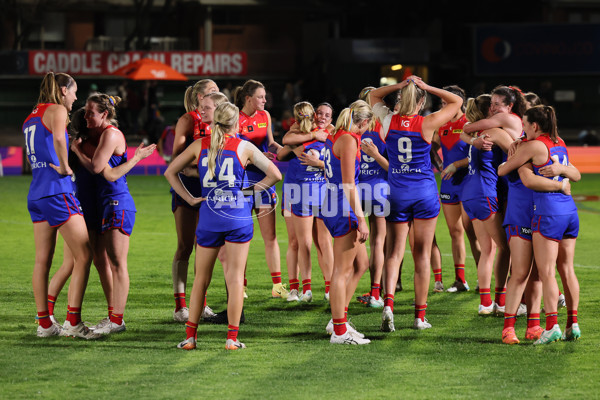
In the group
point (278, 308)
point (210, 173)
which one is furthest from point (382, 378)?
point (278, 308)

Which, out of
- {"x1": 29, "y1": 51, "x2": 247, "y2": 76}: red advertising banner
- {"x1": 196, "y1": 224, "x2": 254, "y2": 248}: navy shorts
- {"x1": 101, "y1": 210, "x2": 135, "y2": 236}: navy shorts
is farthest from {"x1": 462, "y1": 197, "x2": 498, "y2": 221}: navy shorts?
{"x1": 29, "y1": 51, "x2": 247, "y2": 76}: red advertising banner

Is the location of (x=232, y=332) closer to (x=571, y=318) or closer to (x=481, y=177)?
(x=571, y=318)

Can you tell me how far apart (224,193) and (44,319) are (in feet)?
6.92

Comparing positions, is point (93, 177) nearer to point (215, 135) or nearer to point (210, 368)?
point (215, 135)

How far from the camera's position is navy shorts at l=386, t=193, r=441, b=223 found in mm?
8039

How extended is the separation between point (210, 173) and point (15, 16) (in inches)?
1456

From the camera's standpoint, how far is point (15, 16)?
135ft

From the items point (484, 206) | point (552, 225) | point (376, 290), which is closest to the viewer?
point (552, 225)

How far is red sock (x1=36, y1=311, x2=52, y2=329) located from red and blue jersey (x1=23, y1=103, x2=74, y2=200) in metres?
1.02

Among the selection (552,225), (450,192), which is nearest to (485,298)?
(450,192)

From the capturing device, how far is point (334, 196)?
297 inches

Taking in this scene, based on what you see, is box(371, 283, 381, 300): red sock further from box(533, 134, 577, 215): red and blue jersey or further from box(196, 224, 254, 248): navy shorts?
box(196, 224, 254, 248): navy shorts

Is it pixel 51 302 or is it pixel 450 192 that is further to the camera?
pixel 450 192

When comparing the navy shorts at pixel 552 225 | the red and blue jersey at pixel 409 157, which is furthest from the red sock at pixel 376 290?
the navy shorts at pixel 552 225
